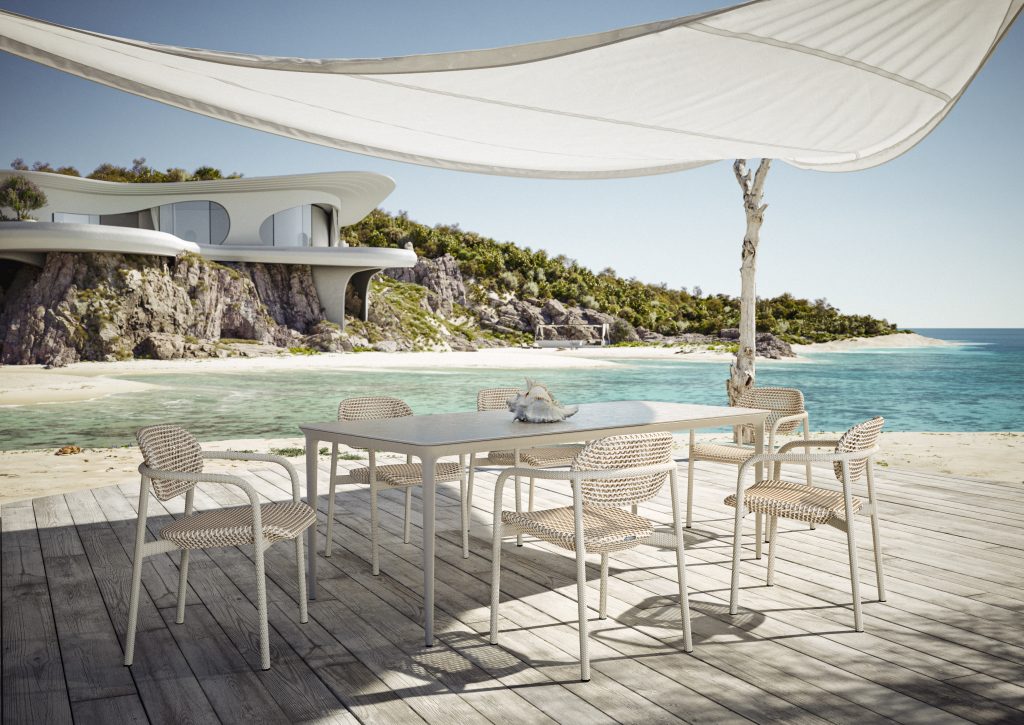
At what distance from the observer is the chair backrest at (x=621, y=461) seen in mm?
2426

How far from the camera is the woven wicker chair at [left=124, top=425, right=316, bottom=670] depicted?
8.02 feet

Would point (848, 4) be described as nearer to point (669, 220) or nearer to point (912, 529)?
point (912, 529)

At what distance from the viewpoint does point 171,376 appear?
22.0 m

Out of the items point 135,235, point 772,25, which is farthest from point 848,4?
point 135,235

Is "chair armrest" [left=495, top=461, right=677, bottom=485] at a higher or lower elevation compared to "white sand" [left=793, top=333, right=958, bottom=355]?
higher

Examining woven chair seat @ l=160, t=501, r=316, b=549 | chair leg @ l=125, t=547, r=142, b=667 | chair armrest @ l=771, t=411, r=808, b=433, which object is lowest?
chair leg @ l=125, t=547, r=142, b=667

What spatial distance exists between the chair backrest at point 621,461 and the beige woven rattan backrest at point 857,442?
750 millimetres

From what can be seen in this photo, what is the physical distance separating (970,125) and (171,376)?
4866 cm

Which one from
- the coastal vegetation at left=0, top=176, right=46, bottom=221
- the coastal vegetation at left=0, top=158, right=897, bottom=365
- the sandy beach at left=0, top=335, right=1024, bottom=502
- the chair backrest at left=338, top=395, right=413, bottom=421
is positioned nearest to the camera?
the chair backrest at left=338, top=395, right=413, bottom=421

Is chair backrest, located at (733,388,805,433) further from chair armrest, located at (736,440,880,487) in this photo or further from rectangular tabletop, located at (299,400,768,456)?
chair armrest, located at (736,440,880,487)

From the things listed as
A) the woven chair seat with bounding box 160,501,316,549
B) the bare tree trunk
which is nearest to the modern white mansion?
the bare tree trunk

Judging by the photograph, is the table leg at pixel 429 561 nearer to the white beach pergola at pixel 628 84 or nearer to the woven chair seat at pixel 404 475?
the woven chair seat at pixel 404 475

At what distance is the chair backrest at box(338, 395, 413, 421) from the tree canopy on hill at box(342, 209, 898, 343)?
40184mm

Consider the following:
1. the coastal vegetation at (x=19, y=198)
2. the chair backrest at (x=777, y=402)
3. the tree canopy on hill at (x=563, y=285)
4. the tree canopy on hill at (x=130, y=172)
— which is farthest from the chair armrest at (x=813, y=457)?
the tree canopy on hill at (x=130, y=172)
